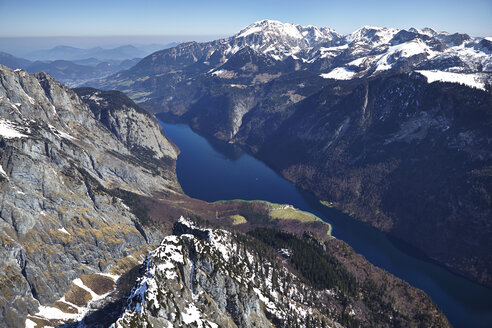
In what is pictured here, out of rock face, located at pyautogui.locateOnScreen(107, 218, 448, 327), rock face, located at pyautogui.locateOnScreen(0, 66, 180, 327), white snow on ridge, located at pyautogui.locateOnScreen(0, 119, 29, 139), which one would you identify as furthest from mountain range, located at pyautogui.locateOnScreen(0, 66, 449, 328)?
white snow on ridge, located at pyautogui.locateOnScreen(0, 119, 29, 139)

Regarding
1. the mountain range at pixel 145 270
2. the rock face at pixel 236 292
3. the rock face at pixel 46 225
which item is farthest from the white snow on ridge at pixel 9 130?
the rock face at pixel 236 292

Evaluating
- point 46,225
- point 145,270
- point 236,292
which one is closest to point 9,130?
point 46,225

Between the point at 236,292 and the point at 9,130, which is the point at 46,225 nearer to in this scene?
the point at 9,130

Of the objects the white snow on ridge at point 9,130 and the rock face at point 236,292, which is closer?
the rock face at point 236,292

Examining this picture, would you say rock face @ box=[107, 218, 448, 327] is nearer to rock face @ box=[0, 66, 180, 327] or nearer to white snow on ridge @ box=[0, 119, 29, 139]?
rock face @ box=[0, 66, 180, 327]

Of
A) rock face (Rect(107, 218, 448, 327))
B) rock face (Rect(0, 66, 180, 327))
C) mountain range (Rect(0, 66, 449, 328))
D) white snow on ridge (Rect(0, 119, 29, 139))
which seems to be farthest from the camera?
white snow on ridge (Rect(0, 119, 29, 139))

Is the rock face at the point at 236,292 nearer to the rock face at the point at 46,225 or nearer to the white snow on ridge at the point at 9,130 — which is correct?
the rock face at the point at 46,225

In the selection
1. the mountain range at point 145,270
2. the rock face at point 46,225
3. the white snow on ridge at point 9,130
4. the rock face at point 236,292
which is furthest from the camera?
the white snow on ridge at point 9,130
